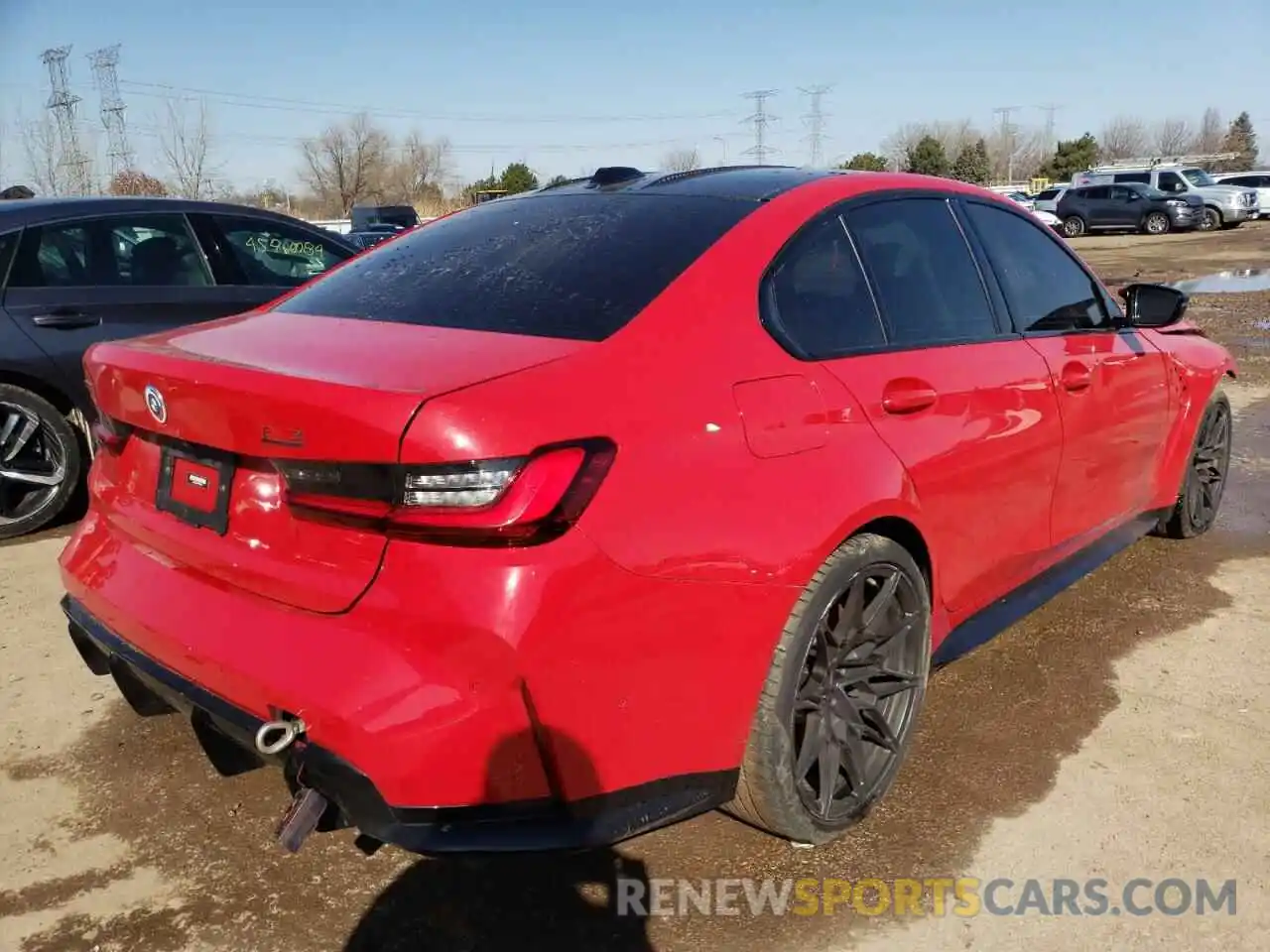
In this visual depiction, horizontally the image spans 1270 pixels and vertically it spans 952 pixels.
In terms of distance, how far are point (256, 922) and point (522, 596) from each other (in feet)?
3.75

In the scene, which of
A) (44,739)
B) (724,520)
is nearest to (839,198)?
(724,520)

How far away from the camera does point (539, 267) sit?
2590 mm

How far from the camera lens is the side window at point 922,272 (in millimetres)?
2877

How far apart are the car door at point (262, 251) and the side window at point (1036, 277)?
11.5 ft

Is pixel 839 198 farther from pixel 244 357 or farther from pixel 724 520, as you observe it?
pixel 244 357

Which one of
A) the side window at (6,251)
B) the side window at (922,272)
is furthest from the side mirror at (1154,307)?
the side window at (6,251)

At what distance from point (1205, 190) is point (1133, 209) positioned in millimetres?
2614

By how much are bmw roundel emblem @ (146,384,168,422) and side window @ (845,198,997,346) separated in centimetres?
179

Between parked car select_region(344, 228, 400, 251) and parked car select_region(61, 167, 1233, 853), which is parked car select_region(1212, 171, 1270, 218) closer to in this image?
parked car select_region(344, 228, 400, 251)

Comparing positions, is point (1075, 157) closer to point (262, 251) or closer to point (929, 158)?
point (929, 158)

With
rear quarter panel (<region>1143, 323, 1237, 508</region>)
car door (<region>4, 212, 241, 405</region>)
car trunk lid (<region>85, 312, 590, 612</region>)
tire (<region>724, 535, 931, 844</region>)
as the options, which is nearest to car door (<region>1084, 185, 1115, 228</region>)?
rear quarter panel (<region>1143, 323, 1237, 508</region>)

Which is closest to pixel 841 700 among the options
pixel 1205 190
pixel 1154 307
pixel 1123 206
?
pixel 1154 307

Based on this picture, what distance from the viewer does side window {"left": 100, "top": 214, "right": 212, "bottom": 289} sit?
17.5 ft

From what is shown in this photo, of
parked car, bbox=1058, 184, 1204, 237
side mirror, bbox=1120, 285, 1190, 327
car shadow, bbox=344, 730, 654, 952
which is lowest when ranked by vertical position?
parked car, bbox=1058, 184, 1204, 237
